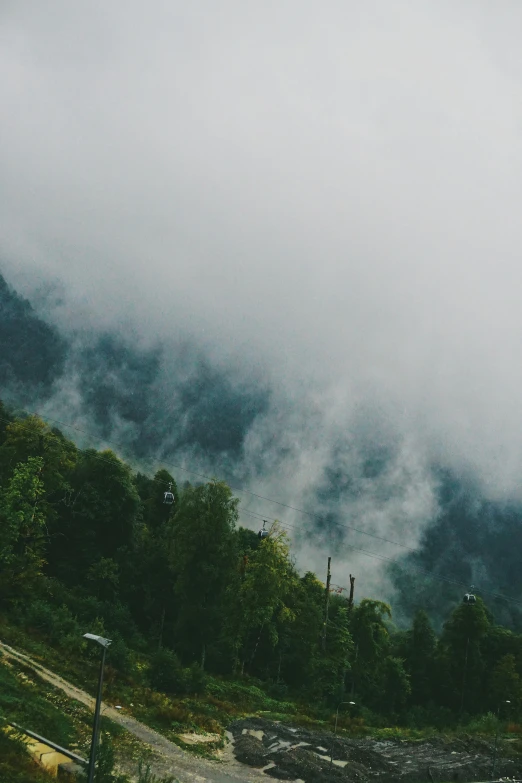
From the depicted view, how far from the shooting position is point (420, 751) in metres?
54.3

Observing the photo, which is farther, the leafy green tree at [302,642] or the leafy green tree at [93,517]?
the leafy green tree at [302,642]

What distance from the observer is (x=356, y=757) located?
46500mm

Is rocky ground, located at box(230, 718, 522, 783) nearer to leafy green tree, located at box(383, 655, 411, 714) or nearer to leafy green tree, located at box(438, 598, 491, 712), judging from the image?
leafy green tree, located at box(383, 655, 411, 714)

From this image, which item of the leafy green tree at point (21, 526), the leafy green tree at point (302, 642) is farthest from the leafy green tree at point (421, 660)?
the leafy green tree at point (21, 526)

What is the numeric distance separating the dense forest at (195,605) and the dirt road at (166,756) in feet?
23.8

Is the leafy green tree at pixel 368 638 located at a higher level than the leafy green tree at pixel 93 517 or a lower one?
lower

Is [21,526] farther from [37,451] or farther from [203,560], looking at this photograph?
[203,560]

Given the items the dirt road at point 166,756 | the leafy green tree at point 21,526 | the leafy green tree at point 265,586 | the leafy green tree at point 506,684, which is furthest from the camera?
the leafy green tree at point 506,684

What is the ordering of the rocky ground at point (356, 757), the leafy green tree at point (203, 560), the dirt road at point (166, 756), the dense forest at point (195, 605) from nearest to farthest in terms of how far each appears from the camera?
1. the dirt road at point (166, 756)
2. the rocky ground at point (356, 757)
3. the dense forest at point (195, 605)
4. the leafy green tree at point (203, 560)

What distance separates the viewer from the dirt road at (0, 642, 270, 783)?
3600 centimetres

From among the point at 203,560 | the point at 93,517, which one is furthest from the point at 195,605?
the point at 93,517

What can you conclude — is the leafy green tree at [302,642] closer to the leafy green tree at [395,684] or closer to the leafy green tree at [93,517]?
the leafy green tree at [395,684]

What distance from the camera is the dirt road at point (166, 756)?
118 feet

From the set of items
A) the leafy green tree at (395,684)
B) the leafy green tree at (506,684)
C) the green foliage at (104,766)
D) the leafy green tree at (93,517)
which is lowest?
the green foliage at (104,766)
